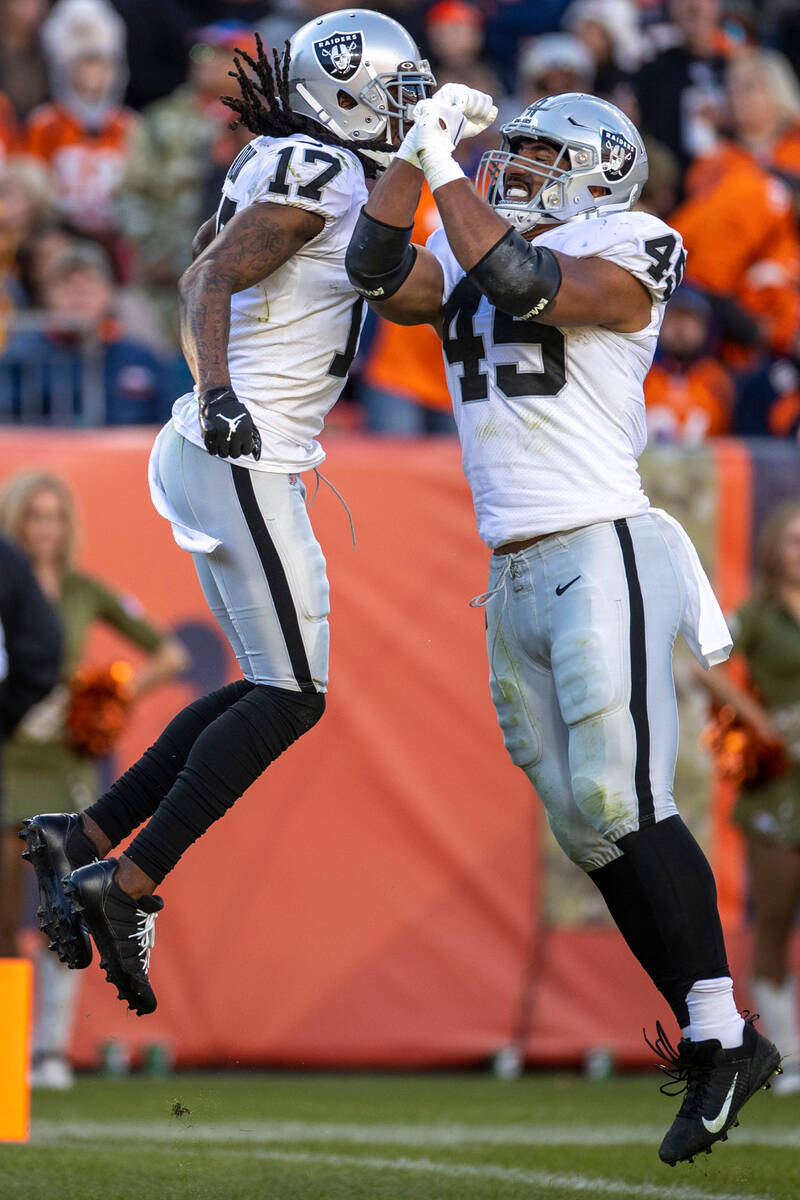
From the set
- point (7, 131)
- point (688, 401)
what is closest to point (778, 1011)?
point (688, 401)

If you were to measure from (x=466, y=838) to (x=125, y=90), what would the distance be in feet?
16.1

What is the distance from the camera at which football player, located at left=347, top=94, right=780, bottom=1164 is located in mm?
3982

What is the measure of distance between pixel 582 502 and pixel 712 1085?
Answer: 4.20 feet

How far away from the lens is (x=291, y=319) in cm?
418

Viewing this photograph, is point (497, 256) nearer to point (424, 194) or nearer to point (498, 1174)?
point (498, 1174)

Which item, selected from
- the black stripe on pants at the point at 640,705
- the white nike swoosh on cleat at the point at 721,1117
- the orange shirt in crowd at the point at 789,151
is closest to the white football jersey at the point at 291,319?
the black stripe on pants at the point at 640,705

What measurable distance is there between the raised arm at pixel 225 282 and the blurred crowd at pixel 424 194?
3.91 meters

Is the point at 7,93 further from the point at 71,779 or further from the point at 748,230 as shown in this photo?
the point at 71,779

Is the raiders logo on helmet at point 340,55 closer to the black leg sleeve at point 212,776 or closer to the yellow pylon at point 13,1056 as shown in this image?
the black leg sleeve at point 212,776

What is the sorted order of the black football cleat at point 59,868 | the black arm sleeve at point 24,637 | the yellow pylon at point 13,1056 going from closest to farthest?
the black football cleat at point 59,868 → the yellow pylon at point 13,1056 → the black arm sleeve at point 24,637

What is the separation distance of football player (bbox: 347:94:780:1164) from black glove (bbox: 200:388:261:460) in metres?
0.43

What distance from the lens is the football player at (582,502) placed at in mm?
3982

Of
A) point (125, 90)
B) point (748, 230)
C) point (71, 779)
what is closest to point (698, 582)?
point (71, 779)

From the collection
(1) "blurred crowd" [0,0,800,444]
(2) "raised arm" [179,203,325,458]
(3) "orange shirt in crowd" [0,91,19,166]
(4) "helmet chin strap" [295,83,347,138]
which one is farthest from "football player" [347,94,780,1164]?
(3) "orange shirt in crowd" [0,91,19,166]
